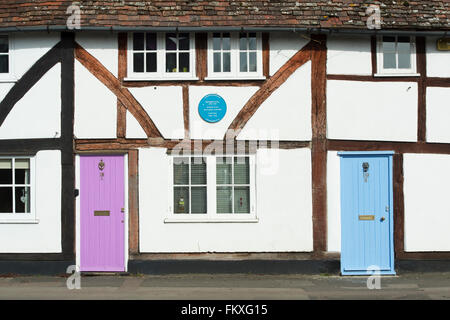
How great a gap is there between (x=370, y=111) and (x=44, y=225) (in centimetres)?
671

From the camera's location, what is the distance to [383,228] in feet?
35.4

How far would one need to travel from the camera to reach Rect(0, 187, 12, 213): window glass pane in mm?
10914

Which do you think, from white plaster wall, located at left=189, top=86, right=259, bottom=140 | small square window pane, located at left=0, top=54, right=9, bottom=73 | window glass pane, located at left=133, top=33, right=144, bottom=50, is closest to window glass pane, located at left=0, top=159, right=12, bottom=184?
small square window pane, located at left=0, top=54, right=9, bottom=73

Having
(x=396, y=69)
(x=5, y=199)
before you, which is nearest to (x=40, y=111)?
(x=5, y=199)

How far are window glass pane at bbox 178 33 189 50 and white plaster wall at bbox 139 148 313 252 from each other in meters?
2.07

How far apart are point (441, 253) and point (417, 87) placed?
3279mm

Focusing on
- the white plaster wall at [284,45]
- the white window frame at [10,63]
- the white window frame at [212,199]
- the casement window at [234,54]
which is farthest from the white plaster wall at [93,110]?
the white plaster wall at [284,45]

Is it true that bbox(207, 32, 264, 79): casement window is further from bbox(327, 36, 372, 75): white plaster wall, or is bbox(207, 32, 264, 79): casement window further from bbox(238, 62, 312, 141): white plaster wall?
bbox(327, 36, 372, 75): white plaster wall

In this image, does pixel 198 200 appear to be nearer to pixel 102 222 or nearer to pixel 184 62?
pixel 102 222

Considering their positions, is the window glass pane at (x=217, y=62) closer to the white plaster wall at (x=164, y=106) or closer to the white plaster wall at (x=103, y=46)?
the white plaster wall at (x=164, y=106)

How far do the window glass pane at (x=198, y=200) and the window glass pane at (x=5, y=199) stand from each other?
3599mm

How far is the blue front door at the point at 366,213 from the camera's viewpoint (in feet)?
35.3

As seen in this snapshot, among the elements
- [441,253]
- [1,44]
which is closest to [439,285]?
[441,253]
